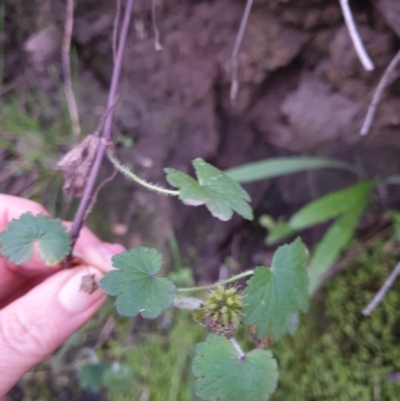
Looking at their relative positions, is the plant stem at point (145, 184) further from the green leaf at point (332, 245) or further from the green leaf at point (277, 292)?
the green leaf at point (332, 245)

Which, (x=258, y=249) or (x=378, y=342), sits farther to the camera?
(x=258, y=249)

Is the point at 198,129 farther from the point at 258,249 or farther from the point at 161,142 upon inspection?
the point at 258,249

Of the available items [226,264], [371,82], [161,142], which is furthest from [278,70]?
[226,264]

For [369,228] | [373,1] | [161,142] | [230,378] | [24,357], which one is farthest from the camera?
[161,142]

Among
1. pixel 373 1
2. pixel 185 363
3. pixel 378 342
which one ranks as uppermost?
pixel 373 1

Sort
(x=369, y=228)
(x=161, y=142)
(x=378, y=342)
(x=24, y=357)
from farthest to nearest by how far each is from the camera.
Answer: (x=161, y=142) < (x=369, y=228) < (x=378, y=342) < (x=24, y=357)

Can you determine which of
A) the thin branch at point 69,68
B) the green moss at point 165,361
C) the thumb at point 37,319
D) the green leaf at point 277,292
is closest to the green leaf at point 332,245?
the green moss at point 165,361

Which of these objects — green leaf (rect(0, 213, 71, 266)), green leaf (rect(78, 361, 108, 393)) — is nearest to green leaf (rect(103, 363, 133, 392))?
green leaf (rect(78, 361, 108, 393))
